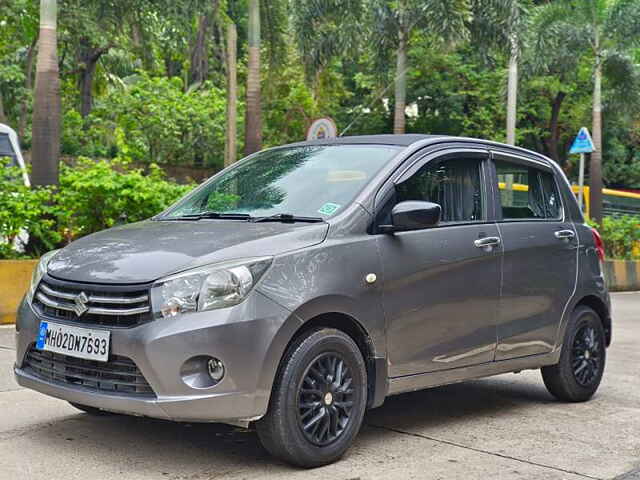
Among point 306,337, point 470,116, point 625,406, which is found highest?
point 470,116

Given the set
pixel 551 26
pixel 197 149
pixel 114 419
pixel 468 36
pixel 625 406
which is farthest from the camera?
pixel 197 149

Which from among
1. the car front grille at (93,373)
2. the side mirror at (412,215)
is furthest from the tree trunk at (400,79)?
the car front grille at (93,373)

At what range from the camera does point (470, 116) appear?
3847 cm

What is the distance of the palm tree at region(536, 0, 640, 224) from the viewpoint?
27.0 meters

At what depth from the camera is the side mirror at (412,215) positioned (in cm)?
510

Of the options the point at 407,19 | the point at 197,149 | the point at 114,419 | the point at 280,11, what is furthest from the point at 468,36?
the point at 114,419

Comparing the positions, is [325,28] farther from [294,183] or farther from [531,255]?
[294,183]

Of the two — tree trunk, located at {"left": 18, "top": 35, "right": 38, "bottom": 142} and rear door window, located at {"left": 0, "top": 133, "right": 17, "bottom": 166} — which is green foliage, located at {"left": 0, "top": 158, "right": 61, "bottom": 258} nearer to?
rear door window, located at {"left": 0, "top": 133, "right": 17, "bottom": 166}

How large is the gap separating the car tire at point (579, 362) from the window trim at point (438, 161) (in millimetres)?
1171

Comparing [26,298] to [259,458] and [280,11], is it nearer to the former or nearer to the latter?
[259,458]

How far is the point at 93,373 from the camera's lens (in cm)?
455

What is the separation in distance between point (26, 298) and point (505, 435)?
2852 mm

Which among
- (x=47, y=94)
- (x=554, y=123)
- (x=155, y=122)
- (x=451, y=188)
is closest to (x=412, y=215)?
(x=451, y=188)

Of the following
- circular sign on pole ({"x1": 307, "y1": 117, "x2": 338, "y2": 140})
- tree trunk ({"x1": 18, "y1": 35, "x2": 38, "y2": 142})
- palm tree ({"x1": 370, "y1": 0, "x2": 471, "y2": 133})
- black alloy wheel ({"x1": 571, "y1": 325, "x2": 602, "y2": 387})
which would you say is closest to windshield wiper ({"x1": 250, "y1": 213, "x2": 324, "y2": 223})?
black alloy wheel ({"x1": 571, "y1": 325, "x2": 602, "y2": 387})
